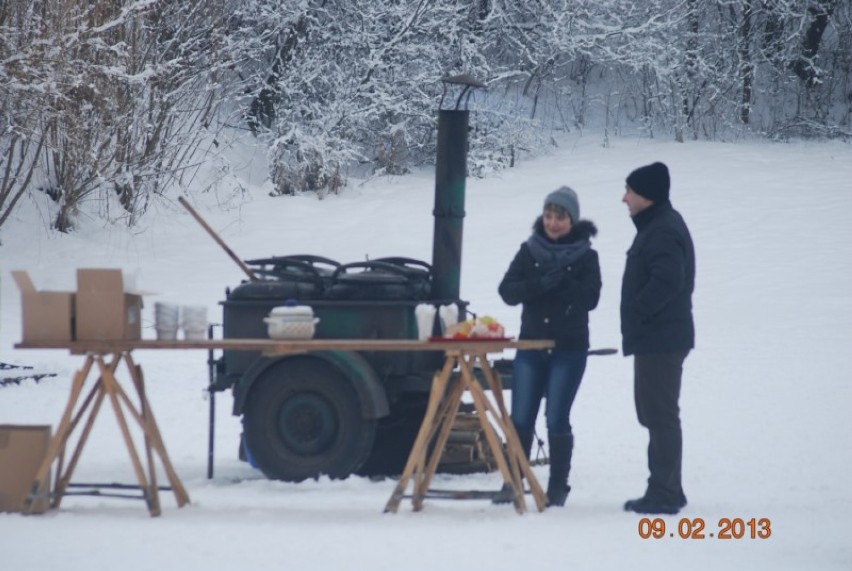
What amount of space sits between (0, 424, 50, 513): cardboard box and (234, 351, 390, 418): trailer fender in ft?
5.07

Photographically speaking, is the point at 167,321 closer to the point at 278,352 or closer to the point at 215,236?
the point at 278,352

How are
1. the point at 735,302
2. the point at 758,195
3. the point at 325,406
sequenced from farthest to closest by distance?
the point at 758,195
the point at 735,302
the point at 325,406

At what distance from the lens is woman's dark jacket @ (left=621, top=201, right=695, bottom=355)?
22.9 feet

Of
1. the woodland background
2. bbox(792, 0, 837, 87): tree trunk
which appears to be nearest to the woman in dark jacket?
the woodland background

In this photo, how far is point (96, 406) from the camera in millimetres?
7148

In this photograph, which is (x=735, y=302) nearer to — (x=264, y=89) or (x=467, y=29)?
(x=467, y=29)

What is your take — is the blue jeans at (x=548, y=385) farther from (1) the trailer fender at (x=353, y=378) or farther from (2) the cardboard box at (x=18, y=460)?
(2) the cardboard box at (x=18, y=460)

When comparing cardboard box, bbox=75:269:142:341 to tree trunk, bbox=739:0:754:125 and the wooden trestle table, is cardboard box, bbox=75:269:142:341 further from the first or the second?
tree trunk, bbox=739:0:754:125

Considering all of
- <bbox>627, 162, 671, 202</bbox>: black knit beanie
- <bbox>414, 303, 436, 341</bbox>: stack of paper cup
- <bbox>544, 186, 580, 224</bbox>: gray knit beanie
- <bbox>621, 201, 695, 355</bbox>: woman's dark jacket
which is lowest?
<bbox>414, 303, 436, 341</bbox>: stack of paper cup

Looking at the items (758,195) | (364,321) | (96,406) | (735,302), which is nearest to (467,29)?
(758,195)

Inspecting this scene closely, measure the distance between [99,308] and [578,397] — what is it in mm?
5709

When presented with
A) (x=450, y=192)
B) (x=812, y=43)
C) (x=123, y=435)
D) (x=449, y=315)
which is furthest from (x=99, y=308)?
(x=812, y=43)

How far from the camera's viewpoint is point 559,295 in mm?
7316

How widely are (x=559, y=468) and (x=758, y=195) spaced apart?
43.1ft
